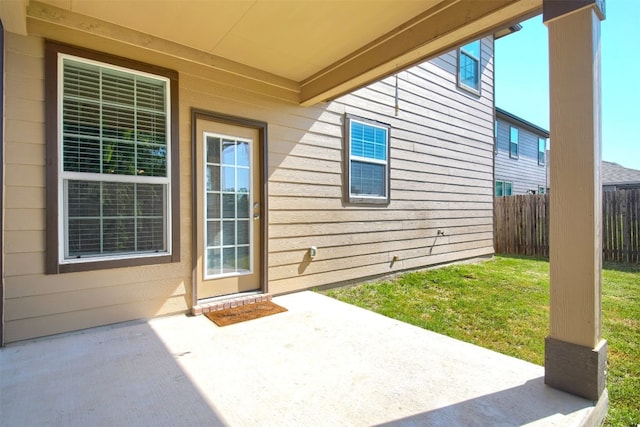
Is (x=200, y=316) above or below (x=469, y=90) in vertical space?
below

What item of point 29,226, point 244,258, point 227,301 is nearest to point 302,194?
point 244,258

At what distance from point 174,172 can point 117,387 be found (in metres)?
1.81

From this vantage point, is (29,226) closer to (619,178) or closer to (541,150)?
(541,150)

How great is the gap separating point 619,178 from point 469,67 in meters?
14.3

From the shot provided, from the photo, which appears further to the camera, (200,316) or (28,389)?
(200,316)

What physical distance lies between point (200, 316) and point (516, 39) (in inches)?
361

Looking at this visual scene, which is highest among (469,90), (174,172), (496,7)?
(469,90)

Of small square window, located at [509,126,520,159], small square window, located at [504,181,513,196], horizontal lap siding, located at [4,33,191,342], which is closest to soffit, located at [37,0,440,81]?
horizontal lap siding, located at [4,33,191,342]

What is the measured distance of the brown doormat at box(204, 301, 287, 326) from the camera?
292 cm

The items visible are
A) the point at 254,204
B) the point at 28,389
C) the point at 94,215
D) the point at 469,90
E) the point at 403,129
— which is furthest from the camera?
the point at 469,90

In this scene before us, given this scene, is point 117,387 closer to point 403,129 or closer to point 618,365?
point 618,365

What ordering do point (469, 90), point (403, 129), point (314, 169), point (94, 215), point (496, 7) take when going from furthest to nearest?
point (469, 90)
point (403, 129)
point (314, 169)
point (94, 215)
point (496, 7)

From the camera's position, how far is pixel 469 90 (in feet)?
21.2

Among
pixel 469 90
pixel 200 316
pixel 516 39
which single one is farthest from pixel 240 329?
pixel 516 39
